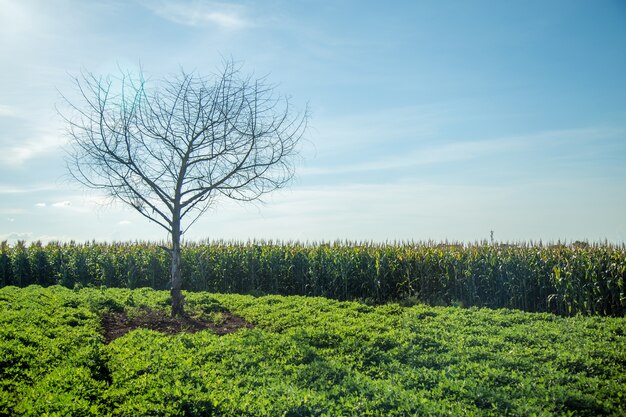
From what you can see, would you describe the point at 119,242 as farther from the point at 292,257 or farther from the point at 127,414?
the point at 127,414

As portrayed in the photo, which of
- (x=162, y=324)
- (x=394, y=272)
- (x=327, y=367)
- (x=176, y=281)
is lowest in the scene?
(x=327, y=367)

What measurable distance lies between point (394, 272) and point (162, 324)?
399 inches

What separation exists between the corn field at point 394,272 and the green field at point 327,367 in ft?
14.9

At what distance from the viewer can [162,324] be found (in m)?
12.8

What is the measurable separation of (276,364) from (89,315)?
23.2 feet

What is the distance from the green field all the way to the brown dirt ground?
1.53 ft

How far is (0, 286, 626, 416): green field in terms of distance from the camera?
6531mm

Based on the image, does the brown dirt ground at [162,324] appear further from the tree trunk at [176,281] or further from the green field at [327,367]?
the green field at [327,367]

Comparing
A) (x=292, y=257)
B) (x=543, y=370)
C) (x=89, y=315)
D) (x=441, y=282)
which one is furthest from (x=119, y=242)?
(x=543, y=370)

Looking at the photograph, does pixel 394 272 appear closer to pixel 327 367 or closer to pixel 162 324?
pixel 162 324

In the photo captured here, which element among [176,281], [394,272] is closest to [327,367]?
[176,281]

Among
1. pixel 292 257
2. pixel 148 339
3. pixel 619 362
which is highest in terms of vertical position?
pixel 292 257

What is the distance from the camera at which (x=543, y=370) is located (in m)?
8.01

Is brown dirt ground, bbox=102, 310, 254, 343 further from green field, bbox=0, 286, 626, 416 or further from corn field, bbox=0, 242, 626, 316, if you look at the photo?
corn field, bbox=0, 242, 626, 316
